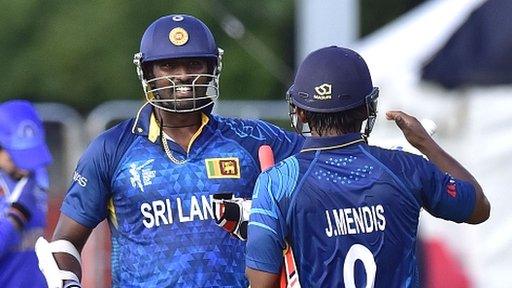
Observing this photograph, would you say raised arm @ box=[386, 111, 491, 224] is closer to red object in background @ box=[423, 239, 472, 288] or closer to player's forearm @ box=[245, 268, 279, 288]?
player's forearm @ box=[245, 268, 279, 288]

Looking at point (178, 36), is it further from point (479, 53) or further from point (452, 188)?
point (479, 53)

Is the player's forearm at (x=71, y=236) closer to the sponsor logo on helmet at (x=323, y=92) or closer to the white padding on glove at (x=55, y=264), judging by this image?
the white padding on glove at (x=55, y=264)

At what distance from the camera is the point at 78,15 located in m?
24.5

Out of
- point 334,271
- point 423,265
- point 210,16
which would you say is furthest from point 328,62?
point 210,16

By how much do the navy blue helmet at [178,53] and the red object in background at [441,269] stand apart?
224 inches

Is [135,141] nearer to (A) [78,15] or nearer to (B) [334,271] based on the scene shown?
(B) [334,271]

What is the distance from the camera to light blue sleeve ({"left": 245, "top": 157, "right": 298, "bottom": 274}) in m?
5.71

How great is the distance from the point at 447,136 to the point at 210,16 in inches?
459

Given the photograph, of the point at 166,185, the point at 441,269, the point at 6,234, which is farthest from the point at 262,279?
the point at 441,269

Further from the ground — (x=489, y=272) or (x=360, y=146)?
(x=360, y=146)

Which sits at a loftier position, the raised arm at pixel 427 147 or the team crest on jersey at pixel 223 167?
the raised arm at pixel 427 147

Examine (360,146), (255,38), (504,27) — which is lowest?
(255,38)

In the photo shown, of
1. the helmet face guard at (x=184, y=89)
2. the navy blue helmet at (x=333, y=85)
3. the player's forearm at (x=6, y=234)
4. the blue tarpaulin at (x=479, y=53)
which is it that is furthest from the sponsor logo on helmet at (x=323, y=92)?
the blue tarpaulin at (x=479, y=53)

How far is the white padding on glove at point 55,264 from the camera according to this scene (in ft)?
21.4
